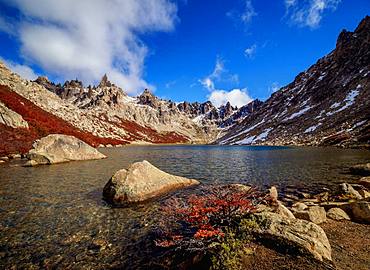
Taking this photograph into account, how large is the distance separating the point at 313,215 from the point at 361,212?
2.64 meters

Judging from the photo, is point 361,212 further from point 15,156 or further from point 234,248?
point 15,156

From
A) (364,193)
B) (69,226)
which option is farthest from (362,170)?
(69,226)

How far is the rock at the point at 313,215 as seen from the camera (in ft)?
37.8

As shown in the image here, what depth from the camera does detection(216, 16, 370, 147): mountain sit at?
266ft

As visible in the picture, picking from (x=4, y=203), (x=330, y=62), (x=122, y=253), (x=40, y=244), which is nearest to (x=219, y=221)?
(x=122, y=253)

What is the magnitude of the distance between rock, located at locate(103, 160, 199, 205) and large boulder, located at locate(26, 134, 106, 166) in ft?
78.6

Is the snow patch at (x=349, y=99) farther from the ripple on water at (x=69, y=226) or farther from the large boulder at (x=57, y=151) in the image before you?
the large boulder at (x=57, y=151)

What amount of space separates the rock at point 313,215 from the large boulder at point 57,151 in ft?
120

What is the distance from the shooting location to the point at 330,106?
365 ft

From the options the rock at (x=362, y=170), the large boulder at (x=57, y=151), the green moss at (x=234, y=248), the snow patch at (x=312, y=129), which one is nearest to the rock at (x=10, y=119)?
the large boulder at (x=57, y=151)

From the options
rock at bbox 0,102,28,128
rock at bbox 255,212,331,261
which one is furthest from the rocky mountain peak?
rock at bbox 0,102,28,128

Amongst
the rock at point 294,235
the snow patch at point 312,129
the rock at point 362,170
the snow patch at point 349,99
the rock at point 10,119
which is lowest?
the rock at point 294,235

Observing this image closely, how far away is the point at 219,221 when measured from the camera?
9.18 meters

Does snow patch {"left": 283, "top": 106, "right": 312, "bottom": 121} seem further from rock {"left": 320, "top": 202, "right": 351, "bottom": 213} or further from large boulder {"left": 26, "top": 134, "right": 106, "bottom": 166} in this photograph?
rock {"left": 320, "top": 202, "right": 351, "bottom": 213}
